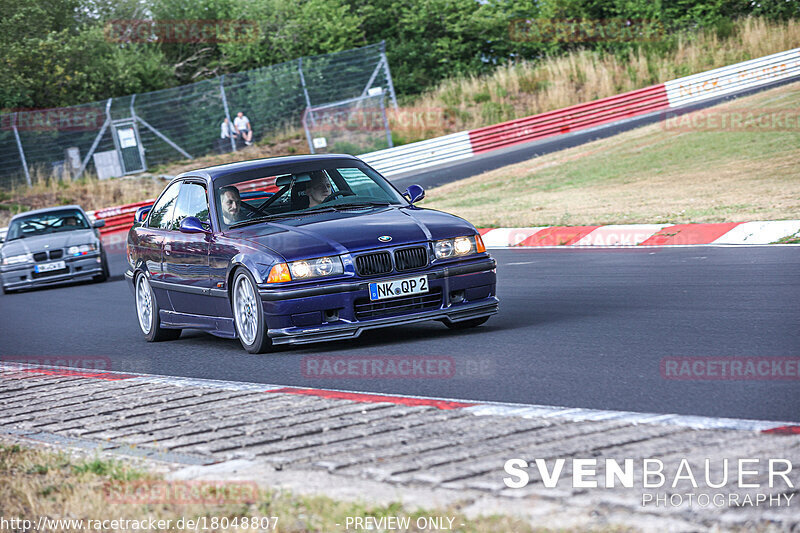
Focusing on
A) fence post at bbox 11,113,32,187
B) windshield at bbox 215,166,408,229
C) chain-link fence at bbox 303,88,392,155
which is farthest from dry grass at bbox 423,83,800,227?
fence post at bbox 11,113,32,187

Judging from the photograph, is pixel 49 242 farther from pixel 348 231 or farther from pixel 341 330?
pixel 341 330

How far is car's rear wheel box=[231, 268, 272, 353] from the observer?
8117mm

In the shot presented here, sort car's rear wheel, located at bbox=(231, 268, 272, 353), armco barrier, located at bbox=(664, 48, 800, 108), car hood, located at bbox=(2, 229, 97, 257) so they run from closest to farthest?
car's rear wheel, located at bbox=(231, 268, 272, 353) < car hood, located at bbox=(2, 229, 97, 257) < armco barrier, located at bbox=(664, 48, 800, 108)

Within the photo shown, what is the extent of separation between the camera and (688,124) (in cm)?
2802

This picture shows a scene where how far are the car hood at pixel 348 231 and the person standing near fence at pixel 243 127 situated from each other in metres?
28.6

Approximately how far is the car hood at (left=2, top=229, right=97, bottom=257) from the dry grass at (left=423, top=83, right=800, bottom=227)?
259 inches

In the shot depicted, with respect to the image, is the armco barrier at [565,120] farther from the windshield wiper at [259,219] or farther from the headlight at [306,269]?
the headlight at [306,269]

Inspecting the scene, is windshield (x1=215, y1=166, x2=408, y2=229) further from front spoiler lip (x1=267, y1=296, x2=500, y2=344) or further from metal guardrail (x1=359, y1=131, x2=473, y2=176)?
metal guardrail (x1=359, y1=131, x2=473, y2=176)

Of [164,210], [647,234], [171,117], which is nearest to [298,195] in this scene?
[164,210]

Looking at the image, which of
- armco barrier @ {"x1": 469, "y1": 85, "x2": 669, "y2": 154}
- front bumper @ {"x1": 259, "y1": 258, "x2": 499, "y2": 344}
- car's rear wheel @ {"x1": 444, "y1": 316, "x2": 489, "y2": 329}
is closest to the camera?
front bumper @ {"x1": 259, "y1": 258, "x2": 499, "y2": 344}

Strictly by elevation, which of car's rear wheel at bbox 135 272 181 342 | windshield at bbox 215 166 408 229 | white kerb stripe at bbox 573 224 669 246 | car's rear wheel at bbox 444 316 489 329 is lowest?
white kerb stripe at bbox 573 224 669 246

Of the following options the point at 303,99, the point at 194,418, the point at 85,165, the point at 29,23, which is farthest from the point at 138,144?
the point at 194,418

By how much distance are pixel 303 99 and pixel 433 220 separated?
29.2 metres

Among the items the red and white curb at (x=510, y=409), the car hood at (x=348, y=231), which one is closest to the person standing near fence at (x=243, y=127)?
the car hood at (x=348, y=231)
